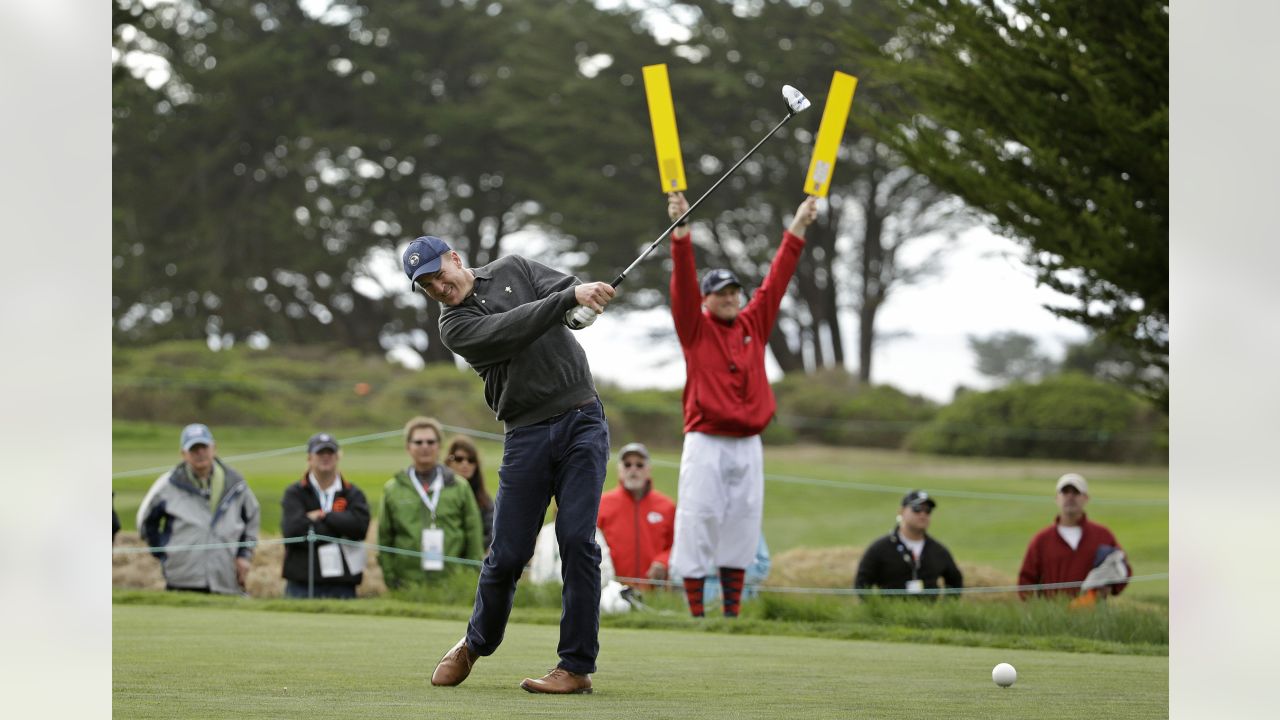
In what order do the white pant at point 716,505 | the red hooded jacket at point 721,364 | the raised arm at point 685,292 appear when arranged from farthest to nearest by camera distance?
the white pant at point 716,505 < the red hooded jacket at point 721,364 < the raised arm at point 685,292

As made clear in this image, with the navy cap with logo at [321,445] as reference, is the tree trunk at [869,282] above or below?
above

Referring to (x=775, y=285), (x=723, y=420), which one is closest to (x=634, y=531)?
(x=723, y=420)

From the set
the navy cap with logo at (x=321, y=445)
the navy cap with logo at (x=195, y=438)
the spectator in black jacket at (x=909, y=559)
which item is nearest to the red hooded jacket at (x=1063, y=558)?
the spectator in black jacket at (x=909, y=559)

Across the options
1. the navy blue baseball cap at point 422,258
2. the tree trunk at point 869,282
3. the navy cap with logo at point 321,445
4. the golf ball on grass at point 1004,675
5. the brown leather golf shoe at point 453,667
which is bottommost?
the golf ball on grass at point 1004,675

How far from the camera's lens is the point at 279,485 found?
74.1 feet

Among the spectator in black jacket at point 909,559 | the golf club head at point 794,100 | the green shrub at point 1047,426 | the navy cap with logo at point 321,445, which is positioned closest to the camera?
the golf club head at point 794,100

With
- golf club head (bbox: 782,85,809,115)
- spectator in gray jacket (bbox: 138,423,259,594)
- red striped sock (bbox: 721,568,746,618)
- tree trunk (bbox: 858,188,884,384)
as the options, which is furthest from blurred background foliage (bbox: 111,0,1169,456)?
golf club head (bbox: 782,85,809,115)

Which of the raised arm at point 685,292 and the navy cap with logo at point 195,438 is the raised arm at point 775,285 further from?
the navy cap with logo at point 195,438

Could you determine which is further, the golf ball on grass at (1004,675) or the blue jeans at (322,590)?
the blue jeans at (322,590)

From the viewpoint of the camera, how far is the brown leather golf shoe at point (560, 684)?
567 cm

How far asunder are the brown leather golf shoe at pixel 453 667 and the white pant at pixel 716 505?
372 cm

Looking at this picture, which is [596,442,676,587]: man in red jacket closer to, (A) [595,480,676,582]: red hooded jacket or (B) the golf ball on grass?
(A) [595,480,676,582]: red hooded jacket
